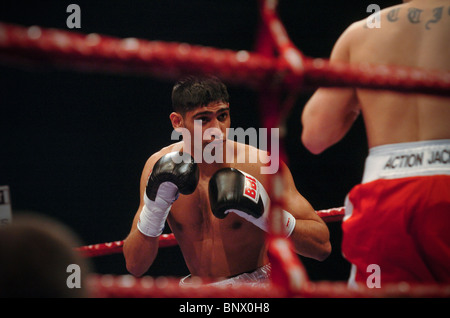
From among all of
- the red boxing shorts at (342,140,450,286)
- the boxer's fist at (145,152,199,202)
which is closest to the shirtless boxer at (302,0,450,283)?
the red boxing shorts at (342,140,450,286)

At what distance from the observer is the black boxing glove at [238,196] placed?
1160mm

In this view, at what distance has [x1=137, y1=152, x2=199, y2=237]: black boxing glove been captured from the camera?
1294mm

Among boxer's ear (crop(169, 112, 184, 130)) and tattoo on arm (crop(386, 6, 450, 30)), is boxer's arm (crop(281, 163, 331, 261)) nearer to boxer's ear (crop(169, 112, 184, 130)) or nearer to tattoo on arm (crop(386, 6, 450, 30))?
boxer's ear (crop(169, 112, 184, 130))

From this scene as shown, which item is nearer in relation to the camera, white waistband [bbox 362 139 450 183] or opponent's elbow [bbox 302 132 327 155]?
white waistband [bbox 362 139 450 183]

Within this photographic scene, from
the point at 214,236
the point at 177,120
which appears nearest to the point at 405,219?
the point at 214,236

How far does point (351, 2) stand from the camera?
3.35m

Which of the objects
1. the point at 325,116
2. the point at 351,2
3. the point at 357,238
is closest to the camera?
the point at 357,238

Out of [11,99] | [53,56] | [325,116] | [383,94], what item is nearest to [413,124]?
[383,94]

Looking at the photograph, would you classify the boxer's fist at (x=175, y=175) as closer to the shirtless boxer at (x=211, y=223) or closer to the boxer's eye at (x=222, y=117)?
the shirtless boxer at (x=211, y=223)

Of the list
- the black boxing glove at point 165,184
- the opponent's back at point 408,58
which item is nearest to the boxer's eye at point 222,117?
the black boxing glove at point 165,184

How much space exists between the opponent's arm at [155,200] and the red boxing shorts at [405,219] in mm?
530
